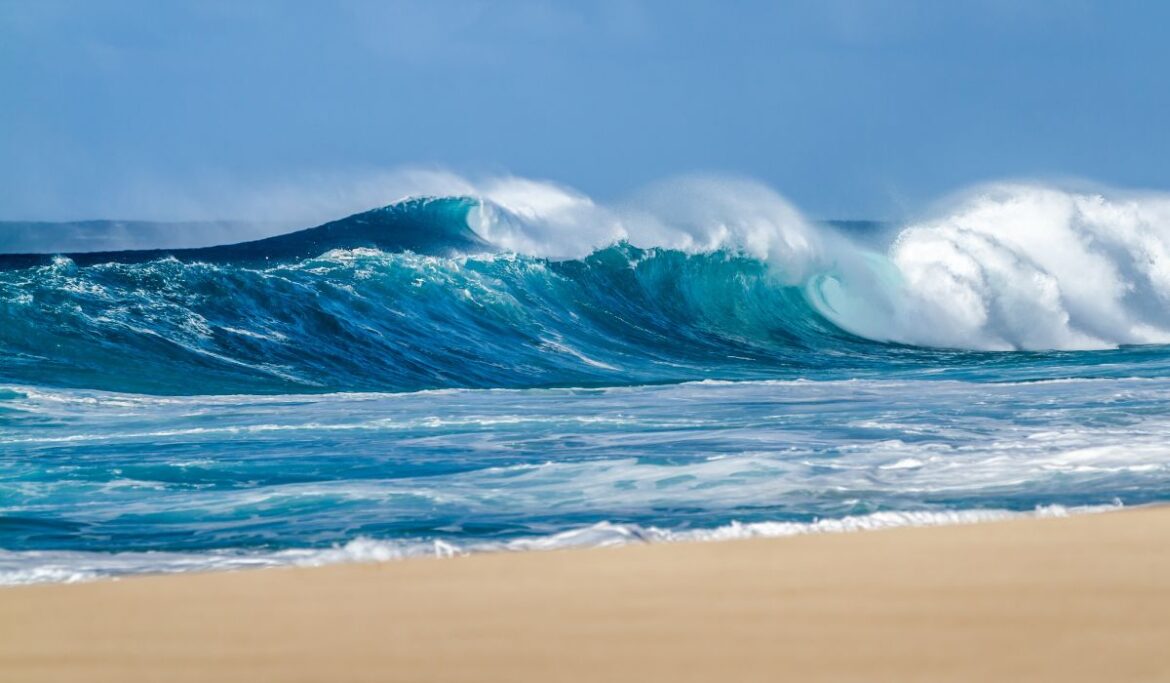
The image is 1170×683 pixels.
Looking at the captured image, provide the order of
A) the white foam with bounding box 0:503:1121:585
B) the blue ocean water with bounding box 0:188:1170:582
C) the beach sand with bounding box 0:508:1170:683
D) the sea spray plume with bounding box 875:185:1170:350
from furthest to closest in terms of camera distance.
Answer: the sea spray plume with bounding box 875:185:1170:350
the blue ocean water with bounding box 0:188:1170:582
the white foam with bounding box 0:503:1121:585
the beach sand with bounding box 0:508:1170:683

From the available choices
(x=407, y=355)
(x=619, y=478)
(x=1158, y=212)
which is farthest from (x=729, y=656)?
(x=1158, y=212)

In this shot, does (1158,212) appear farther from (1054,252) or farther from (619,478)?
(619,478)

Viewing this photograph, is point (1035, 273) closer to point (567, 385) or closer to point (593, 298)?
point (593, 298)

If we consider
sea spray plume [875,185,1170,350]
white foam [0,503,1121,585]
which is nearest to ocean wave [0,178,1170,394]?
sea spray plume [875,185,1170,350]

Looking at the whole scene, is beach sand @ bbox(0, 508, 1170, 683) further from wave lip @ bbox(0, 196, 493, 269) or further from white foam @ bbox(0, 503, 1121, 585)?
wave lip @ bbox(0, 196, 493, 269)

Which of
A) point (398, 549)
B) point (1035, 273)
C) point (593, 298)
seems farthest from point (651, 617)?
point (1035, 273)
